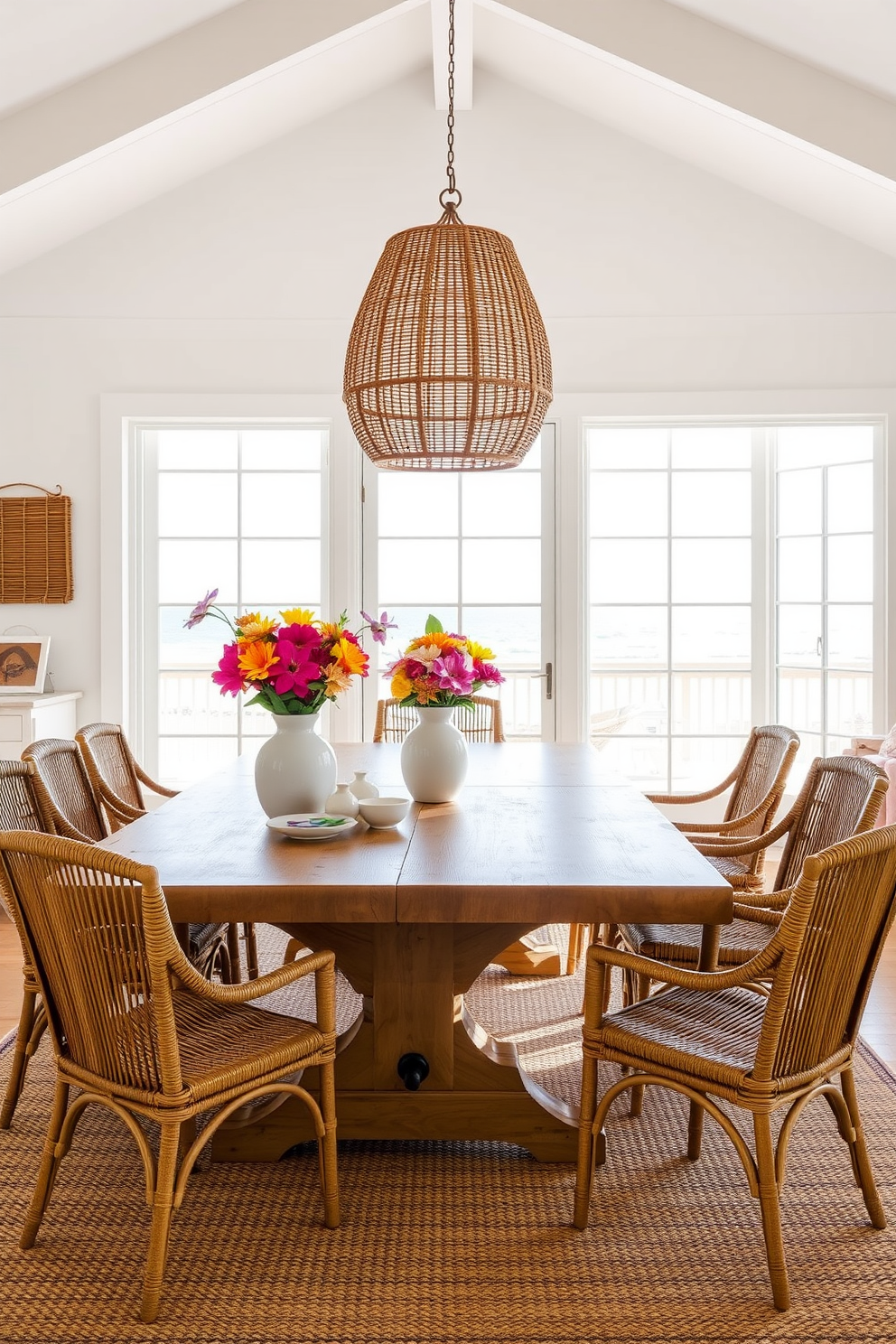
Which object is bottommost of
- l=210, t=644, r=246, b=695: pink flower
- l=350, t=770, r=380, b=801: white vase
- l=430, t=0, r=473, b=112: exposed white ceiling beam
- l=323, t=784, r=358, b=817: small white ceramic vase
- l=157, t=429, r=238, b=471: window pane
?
l=323, t=784, r=358, b=817: small white ceramic vase

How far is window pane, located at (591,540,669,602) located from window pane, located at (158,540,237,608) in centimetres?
178

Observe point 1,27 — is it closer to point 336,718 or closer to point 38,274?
point 38,274

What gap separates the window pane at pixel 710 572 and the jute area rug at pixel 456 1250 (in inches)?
117

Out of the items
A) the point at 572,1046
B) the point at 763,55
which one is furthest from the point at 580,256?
the point at 572,1046

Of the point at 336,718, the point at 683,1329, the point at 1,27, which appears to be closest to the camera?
the point at 683,1329

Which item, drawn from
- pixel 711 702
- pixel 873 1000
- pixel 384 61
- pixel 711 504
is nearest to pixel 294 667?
pixel 873 1000

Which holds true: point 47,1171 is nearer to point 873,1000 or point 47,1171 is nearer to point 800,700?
point 873,1000

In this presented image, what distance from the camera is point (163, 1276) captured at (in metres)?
1.96

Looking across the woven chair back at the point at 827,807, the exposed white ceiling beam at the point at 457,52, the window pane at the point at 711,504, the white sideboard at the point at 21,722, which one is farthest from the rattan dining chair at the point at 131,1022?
the exposed white ceiling beam at the point at 457,52

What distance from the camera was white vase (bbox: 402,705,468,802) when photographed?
2.92 metres

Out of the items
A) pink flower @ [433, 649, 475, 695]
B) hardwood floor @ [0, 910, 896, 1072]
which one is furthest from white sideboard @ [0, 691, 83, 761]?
pink flower @ [433, 649, 475, 695]

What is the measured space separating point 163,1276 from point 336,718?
131 inches

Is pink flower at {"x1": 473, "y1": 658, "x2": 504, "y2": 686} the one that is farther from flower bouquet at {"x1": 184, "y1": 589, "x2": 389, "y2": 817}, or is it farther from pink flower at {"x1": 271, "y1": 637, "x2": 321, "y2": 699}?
pink flower at {"x1": 271, "y1": 637, "x2": 321, "y2": 699}

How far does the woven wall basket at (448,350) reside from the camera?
9.23ft
